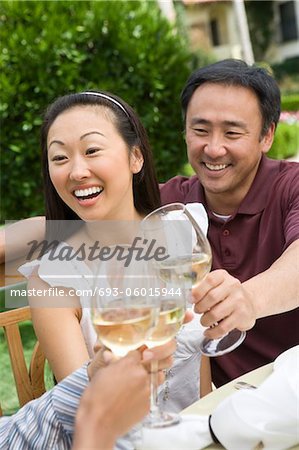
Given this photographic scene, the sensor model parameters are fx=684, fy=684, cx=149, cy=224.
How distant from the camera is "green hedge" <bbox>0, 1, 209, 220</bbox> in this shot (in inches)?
292

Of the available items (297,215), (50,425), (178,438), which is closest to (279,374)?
(178,438)

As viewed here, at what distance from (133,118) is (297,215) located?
72cm

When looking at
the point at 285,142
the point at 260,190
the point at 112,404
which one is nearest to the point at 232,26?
the point at 285,142

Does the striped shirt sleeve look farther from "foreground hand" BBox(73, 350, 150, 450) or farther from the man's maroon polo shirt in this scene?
the man's maroon polo shirt

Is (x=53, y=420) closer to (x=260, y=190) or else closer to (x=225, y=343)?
(x=225, y=343)

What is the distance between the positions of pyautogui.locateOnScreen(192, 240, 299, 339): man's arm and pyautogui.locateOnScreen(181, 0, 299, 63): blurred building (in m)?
32.7

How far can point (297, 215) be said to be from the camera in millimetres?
2572

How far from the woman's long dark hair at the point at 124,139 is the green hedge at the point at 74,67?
16.5ft

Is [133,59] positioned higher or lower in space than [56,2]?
lower

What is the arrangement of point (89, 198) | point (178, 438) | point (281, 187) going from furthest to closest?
point (281, 187), point (89, 198), point (178, 438)

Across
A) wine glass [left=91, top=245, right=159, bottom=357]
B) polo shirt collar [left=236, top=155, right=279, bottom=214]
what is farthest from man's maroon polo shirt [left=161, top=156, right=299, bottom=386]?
wine glass [left=91, top=245, right=159, bottom=357]

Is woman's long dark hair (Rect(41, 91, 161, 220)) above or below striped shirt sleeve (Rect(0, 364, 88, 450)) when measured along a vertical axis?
above

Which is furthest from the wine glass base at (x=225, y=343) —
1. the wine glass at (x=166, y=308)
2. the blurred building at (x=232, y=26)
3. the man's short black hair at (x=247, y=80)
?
the blurred building at (x=232, y=26)

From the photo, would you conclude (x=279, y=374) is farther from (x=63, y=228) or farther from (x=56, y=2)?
(x=56, y=2)
